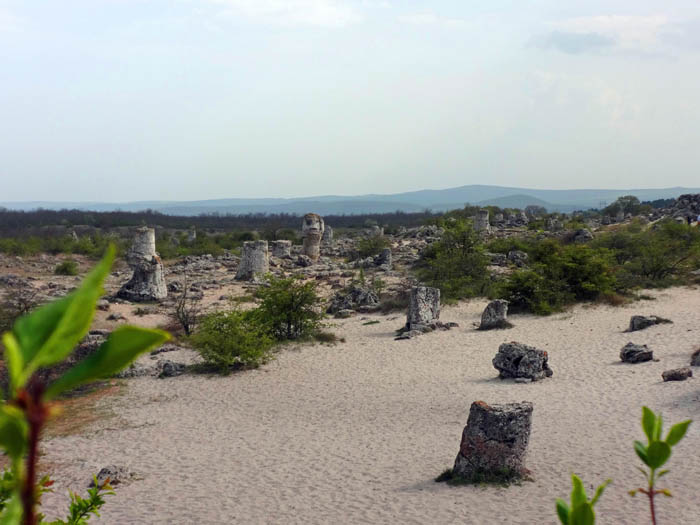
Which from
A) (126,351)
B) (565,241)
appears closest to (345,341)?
(126,351)

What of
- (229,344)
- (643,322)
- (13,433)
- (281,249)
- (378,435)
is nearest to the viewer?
(13,433)

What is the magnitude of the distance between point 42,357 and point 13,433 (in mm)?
79

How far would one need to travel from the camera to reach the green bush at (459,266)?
67.7 feet

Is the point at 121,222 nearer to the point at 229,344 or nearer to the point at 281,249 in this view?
the point at 281,249

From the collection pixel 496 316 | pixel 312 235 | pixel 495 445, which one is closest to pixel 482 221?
pixel 312 235

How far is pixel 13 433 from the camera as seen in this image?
0.63 m

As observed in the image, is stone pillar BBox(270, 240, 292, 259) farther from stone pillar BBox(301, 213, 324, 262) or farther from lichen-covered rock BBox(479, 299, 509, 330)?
lichen-covered rock BBox(479, 299, 509, 330)

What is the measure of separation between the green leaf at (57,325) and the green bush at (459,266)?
19.6 m

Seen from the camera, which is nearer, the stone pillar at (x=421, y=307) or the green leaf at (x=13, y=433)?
the green leaf at (x=13, y=433)

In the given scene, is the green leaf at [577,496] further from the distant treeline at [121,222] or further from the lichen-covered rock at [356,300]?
the distant treeline at [121,222]

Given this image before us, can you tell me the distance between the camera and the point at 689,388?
10.3m

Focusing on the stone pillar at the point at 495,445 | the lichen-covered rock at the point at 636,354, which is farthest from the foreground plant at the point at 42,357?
the lichen-covered rock at the point at 636,354

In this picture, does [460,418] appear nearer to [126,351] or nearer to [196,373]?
[196,373]

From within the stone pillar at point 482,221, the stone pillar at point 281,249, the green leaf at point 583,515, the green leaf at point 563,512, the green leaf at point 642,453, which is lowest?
the stone pillar at point 281,249
